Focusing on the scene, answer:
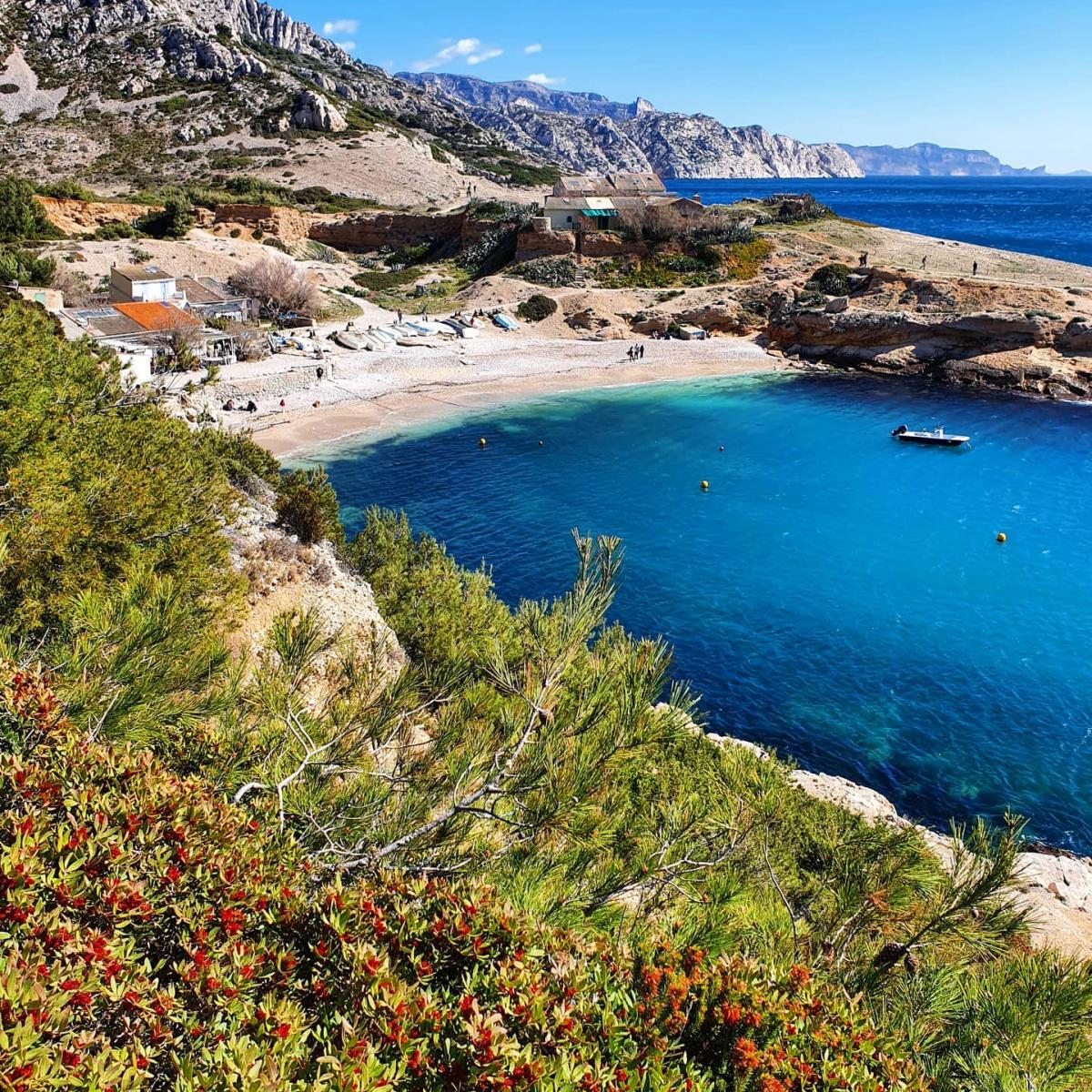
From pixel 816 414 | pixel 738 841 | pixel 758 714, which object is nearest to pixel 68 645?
pixel 738 841

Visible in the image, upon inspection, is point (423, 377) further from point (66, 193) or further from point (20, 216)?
point (66, 193)

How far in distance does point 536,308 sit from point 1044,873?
50142mm

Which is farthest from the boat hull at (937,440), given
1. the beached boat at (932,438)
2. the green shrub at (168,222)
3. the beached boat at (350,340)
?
the green shrub at (168,222)

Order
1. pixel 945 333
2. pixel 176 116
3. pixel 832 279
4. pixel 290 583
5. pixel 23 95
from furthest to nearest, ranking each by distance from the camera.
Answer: pixel 176 116
pixel 23 95
pixel 832 279
pixel 945 333
pixel 290 583

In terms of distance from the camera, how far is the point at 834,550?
28312 mm

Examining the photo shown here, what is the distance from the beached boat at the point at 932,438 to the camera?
38688 mm

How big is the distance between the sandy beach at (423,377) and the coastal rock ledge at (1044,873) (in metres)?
27.7

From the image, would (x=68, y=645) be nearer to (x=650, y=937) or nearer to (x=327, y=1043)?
(x=327, y=1043)

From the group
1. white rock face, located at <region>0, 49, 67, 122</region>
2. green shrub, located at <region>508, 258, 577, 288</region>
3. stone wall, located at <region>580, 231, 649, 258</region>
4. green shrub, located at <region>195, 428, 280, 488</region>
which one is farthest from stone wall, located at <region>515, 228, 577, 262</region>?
white rock face, located at <region>0, 49, 67, 122</region>

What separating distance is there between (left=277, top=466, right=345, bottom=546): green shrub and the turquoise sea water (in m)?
6.27

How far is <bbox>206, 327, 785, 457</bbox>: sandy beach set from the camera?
1532 inches

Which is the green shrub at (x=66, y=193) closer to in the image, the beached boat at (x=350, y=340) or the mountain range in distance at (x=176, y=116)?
the mountain range in distance at (x=176, y=116)

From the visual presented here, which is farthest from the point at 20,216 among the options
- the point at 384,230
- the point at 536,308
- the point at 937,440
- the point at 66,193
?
the point at 937,440

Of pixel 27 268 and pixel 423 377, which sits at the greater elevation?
pixel 27 268
